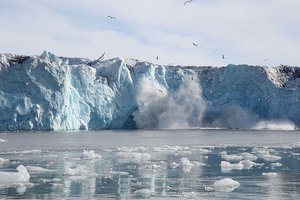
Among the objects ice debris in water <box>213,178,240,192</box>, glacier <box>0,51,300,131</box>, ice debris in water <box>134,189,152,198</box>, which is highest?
glacier <box>0,51,300,131</box>

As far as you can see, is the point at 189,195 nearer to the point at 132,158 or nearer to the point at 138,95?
the point at 132,158

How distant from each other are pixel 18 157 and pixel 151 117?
133ft

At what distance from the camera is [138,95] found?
59938mm

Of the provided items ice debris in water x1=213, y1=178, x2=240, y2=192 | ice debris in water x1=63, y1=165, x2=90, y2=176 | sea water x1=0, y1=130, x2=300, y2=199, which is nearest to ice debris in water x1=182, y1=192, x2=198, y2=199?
sea water x1=0, y1=130, x2=300, y2=199

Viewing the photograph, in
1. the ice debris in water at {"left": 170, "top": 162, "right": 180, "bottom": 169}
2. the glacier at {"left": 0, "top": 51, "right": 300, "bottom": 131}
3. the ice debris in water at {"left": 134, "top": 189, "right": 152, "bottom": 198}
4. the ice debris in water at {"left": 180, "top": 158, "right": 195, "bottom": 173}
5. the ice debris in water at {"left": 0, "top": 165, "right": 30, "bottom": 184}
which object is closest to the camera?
the ice debris in water at {"left": 134, "top": 189, "right": 152, "bottom": 198}

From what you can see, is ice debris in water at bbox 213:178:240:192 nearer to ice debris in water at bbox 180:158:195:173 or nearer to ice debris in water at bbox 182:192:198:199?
ice debris in water at bbox 182:192:198:199

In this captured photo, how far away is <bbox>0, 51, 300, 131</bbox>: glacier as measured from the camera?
49812mm

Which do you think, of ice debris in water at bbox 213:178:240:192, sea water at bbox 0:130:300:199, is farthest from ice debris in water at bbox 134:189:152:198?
ice debris in water at bbox 213:178:240:192

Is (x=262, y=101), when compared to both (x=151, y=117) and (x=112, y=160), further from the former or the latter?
(x=112, y=160)

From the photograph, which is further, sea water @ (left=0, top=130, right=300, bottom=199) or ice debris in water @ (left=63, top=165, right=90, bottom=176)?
ice debris in water @ (left=63, top=165, right=90, bottom=176)

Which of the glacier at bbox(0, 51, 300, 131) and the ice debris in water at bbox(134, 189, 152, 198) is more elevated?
the glacier at bbox(0, 51, 300, 131)

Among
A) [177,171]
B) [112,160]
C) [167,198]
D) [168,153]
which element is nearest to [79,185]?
[167,198]

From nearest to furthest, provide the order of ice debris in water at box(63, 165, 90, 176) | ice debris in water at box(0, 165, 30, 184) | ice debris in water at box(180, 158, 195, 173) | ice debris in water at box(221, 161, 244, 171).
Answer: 1. ice debris in water at box(0, 165, 30, 184)
2. ice debris in water at box(63, 165, 90, 176)
3. ice debris in water at box(180, 158, 195, 173)
4. ice debris in water at box(221, 161, 244, 171)

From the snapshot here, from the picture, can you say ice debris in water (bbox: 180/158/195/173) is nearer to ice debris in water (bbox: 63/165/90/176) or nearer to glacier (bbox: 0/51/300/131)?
ice debris in water (bbox: 63/165/90/176)
